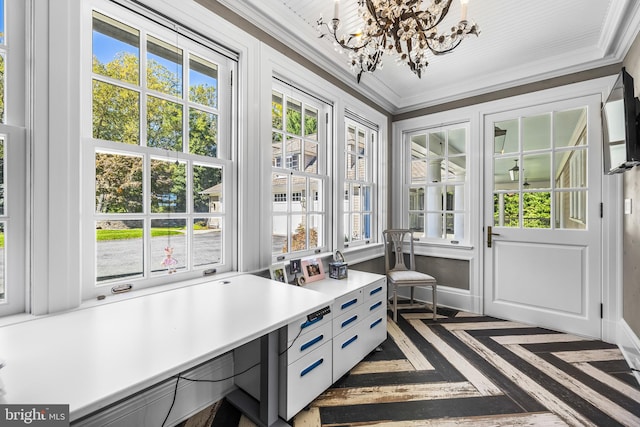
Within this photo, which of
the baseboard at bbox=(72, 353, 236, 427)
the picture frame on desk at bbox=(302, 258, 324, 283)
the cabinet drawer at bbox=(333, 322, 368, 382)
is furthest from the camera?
the picture frame on desk at bbox=(302, 258, 324, 283)

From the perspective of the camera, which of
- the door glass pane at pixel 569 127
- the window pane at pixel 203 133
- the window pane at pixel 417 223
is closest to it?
the window pane at pixel 203 133

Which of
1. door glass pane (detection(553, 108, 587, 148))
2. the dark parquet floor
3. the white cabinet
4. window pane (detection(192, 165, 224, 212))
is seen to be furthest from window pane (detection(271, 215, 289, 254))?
door glass pane (detection(553, 108, 587, 148))

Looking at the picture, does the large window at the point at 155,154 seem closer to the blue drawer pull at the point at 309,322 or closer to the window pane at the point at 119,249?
the window pane at the point at 119,249

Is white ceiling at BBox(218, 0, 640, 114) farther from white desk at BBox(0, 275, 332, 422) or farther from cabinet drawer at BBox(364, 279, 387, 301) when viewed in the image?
white desk at BBox(0, 275, 332, 422)

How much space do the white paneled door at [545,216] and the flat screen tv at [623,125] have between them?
0.59 metres

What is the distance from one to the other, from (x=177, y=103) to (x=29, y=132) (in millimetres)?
725

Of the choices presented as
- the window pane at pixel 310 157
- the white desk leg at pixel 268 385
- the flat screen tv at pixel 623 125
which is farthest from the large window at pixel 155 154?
the flat screen tv at pixel 623 125

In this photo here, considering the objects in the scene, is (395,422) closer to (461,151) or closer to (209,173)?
(209,173)

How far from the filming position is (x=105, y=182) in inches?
57.0

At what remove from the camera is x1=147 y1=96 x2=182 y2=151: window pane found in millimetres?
1603

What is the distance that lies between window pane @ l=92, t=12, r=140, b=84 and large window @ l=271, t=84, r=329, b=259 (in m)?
0.92

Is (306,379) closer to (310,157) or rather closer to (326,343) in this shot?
(326,343)

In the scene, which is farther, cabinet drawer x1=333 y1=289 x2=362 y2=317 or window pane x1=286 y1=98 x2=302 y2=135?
window pane x1=286 y1=98 x2=302 y2=135

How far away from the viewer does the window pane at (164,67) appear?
63.7 inches
